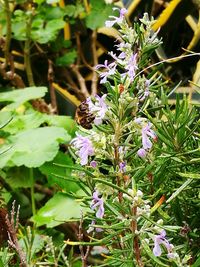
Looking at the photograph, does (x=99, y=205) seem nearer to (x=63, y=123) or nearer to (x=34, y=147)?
(x=34, y=147)

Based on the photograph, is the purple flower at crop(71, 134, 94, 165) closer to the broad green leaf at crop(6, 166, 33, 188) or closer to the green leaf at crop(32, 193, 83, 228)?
the green leaf at crop(32, 193, 83, 228)

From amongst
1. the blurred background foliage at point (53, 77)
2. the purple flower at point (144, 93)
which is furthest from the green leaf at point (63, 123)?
the purple flower at point (144, 93)

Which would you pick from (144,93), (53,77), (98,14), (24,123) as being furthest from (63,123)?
(144,93)

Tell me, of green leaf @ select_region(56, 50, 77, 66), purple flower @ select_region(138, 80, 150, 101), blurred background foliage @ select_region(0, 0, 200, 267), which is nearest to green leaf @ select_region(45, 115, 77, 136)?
blurred background foliage @ select_region(0, 0, 200, 267)

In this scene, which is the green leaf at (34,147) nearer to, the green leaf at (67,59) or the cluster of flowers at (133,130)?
the green leaf at (67,59)

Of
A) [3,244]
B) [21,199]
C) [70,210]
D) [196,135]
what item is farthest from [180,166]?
[21,199]

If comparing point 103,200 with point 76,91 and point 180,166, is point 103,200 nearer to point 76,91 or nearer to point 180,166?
point 180,166

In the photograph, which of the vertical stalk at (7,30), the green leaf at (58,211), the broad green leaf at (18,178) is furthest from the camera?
the vertical stalk at (7,30)
